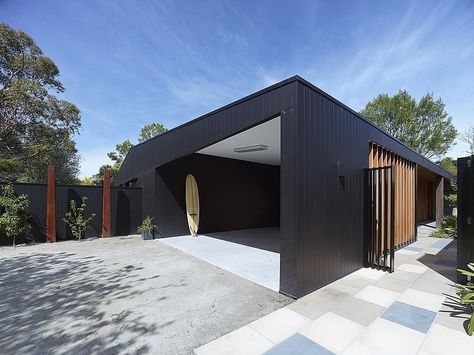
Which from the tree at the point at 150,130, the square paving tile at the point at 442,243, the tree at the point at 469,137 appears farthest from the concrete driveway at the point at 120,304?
the tree at the point at 150,130

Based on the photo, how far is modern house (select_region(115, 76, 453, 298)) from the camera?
10.8 ft

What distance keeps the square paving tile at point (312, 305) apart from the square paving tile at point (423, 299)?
97cm

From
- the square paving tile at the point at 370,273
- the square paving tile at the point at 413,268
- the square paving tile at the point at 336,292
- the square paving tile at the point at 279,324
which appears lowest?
the square paving tile at the point at 413,268

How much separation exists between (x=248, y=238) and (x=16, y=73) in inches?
571

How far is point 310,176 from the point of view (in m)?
3.44

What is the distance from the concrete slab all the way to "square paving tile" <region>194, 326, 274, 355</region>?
48.9 inches

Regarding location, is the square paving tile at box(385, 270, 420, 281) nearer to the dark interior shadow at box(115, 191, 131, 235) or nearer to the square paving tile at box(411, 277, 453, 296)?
the square paving tile at box(411, 277, 453, 296)

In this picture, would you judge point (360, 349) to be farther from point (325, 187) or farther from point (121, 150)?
point (121, 150)

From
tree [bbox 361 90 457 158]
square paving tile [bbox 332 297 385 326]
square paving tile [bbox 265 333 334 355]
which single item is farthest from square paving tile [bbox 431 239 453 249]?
tree [bbox 361 90 457 158]

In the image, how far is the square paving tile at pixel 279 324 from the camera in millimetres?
2273

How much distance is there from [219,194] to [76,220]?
4499 mm

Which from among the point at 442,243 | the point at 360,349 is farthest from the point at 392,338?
the point at 442,243

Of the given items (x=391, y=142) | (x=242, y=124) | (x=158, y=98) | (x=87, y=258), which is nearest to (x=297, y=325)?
(x=242, y=124)

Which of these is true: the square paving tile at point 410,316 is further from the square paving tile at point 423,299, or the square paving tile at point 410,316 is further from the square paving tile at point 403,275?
the square paving tile at point 403,275
